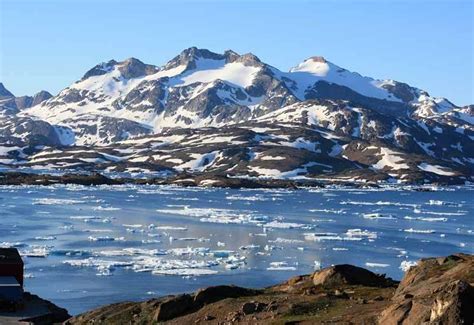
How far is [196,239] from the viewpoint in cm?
9281

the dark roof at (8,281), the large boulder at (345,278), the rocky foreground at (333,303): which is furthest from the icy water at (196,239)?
the large boulder at (345,278)

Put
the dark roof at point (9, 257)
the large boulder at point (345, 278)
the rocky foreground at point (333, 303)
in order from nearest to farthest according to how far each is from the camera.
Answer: the rocky foreground at point (333, 303), the large boulder at point (345, 278), the dark roof at point (9, 257)

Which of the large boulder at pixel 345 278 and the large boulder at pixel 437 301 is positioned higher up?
the large boulder at pixel 437 301

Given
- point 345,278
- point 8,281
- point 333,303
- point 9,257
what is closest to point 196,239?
Result: point 9,257

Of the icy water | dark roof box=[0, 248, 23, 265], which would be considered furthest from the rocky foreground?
the icy water

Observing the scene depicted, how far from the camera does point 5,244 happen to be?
81188mm

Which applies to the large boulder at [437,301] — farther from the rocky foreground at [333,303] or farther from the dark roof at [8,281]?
the dark roof at [8,281]

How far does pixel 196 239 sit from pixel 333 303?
6156cm

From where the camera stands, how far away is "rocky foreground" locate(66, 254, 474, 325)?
24172 mm

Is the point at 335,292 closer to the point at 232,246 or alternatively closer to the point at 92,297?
the point at 92,297

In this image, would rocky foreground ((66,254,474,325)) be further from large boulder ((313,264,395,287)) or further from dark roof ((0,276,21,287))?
dark roof ((0,276,21,287))

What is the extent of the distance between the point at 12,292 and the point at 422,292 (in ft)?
80.6

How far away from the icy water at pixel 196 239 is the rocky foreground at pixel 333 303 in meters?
17.1

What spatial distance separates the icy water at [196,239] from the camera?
207 feet
